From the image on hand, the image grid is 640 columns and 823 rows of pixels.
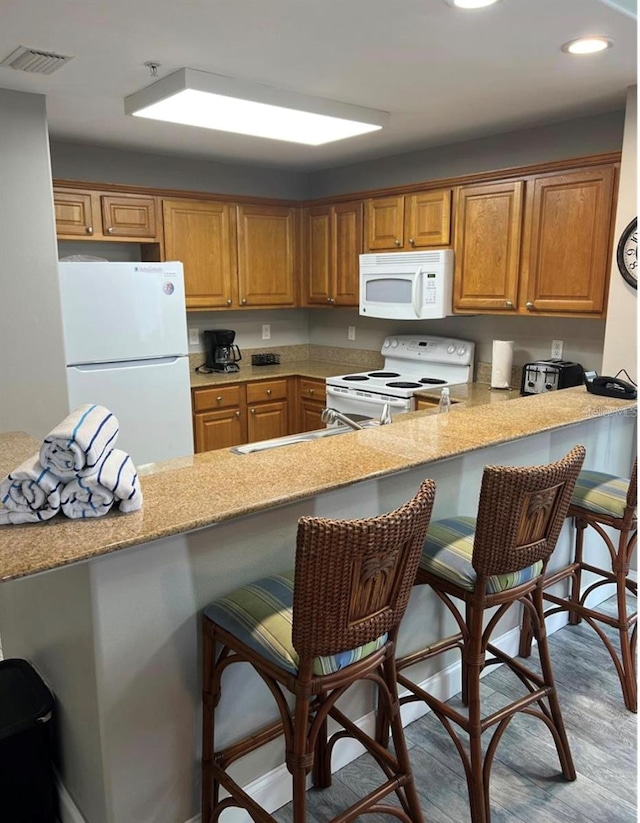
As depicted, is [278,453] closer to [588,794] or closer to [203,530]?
[203,530]

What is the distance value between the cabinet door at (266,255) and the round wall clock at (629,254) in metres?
2.54

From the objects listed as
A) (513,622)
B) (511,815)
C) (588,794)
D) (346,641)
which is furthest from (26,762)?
(513,622)

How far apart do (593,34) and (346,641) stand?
2.27 m

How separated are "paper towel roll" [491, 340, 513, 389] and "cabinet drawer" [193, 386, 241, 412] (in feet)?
5.78

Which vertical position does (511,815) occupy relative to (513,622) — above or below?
below

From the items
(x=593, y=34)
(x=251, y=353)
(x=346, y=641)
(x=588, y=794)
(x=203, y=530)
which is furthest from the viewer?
(x=251, y=353)

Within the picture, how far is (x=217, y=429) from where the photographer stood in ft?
14.4

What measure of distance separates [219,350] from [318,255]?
1.06 meters

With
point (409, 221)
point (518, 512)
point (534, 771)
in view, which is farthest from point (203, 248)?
point (534, 771)

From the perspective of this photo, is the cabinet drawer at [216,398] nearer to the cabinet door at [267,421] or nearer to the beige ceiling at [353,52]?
the cabinet door at [267,421]

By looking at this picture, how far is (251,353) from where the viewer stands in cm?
520

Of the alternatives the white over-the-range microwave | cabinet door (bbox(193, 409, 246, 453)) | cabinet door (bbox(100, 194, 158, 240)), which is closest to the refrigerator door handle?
cabinet door (bbox(193, 409, 246, 453))

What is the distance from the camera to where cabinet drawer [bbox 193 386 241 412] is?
427cm

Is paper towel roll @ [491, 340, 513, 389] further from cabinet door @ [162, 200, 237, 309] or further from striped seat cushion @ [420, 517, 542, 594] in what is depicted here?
striped seat cushion @ [420, 517, 542, 594]
